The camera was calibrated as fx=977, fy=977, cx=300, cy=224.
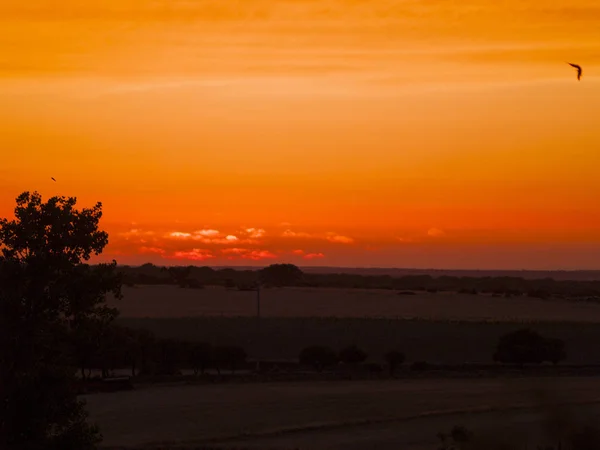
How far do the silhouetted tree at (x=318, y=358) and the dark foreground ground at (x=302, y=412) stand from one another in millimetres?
11522

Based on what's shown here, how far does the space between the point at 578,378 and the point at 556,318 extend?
61.7 m

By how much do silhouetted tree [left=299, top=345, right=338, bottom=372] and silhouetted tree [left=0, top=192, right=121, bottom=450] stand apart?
46252 millimetres

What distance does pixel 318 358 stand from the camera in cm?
6781

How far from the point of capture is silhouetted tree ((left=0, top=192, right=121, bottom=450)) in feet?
67.7

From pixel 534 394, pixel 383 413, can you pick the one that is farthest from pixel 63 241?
pixel 383 413

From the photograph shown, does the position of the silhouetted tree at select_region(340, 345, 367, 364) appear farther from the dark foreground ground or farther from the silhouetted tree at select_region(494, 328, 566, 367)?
the dark foreground ground

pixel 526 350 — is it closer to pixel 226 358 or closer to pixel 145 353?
pixel 226 358

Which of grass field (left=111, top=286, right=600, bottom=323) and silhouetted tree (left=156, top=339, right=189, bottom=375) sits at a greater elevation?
grass field (left=111, top=286, right=600, bottom=323)

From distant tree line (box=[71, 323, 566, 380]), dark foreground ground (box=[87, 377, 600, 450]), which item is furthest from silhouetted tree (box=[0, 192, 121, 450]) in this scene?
distant tree line (box=[71, 323, 566, 380])

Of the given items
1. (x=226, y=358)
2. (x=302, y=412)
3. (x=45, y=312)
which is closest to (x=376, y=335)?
(x=226, y=358)

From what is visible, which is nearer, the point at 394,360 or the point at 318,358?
the point at 318,358

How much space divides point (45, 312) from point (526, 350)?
165 feet

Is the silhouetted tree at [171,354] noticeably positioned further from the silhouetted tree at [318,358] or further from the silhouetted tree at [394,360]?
the silhouetted tree at [394,360]

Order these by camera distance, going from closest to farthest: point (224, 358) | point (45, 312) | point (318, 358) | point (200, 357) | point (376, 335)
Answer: point (45, 312) → point (200, 357) → point (224, 358) → point (318, 358) → point (376, 335)
